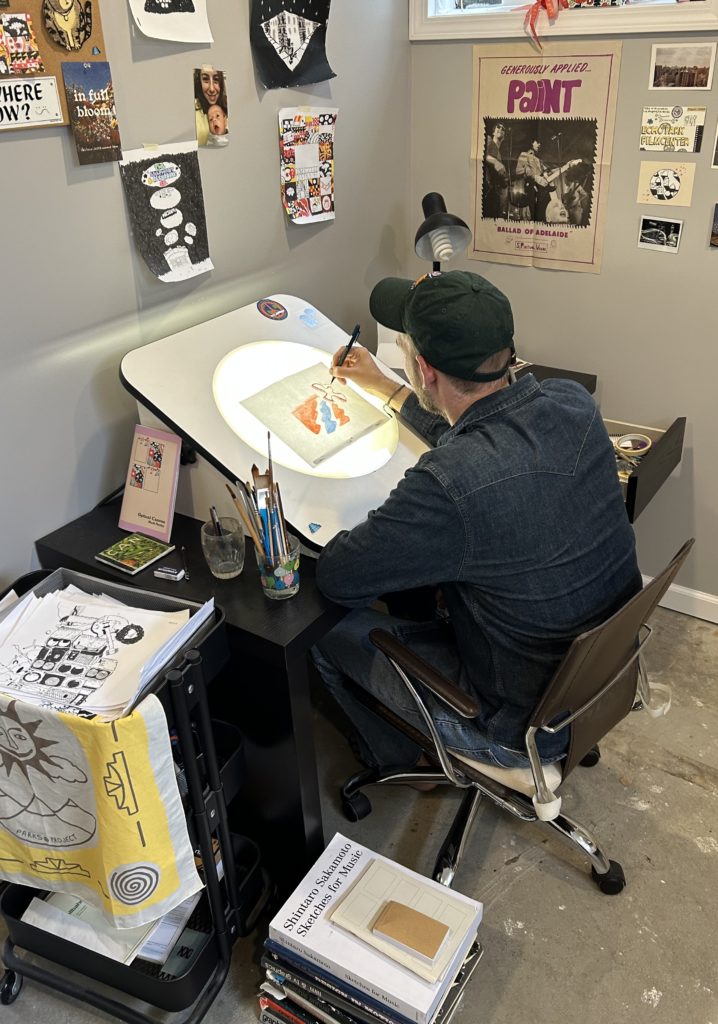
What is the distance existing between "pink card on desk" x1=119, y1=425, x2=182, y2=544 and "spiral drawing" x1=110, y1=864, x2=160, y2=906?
0.64 meters

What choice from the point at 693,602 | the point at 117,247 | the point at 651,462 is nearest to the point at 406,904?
the point at 651,462

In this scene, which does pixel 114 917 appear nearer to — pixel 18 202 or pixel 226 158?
pixel 18 202

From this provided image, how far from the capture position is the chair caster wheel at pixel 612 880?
1.79m

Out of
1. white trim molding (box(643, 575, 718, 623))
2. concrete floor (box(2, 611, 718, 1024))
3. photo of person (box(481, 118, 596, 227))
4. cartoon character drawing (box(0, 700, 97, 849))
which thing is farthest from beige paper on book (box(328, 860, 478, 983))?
photo of person (box(481, 118, 596, 227))

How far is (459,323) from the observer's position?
1.44m

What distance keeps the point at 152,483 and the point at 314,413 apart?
39 cm

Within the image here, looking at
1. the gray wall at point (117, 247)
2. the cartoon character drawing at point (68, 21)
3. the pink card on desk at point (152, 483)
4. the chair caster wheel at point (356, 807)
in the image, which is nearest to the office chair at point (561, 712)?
the chair caster wheel at point (356, 807)

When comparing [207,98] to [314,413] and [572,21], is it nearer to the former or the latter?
[314,413]

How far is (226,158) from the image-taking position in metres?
1.95

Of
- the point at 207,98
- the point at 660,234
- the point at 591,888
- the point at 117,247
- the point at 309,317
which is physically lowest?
the point at 591,888

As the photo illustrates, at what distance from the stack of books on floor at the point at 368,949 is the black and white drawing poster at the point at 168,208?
1300 millimetres

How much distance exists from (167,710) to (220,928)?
1.66ft

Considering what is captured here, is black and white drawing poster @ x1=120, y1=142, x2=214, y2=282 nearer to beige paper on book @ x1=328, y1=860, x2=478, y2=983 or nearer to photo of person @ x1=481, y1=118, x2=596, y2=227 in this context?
photo of person @ x1=481, y1=118, x2=596, y2=227

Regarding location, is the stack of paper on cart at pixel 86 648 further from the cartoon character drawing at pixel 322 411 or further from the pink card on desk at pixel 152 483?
the cartoon character drawing at pixel 322 411
